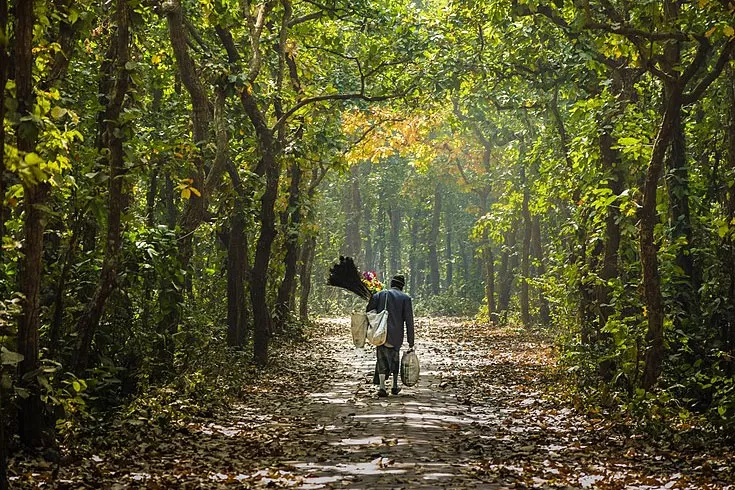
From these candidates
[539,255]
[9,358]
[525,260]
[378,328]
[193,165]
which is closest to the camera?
[9,358]

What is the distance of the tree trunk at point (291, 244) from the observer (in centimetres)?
2508

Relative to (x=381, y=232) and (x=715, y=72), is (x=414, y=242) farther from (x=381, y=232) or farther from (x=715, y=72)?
(x=715, y=72)

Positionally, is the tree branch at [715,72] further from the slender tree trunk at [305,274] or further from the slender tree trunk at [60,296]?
the slender tree trunk at [305,274]

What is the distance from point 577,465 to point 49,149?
6.23 m

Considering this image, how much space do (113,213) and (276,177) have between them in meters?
8.03

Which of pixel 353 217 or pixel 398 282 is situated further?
pixel 353 217

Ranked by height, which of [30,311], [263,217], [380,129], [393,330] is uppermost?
[380,129]

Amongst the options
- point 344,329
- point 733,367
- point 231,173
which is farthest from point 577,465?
point 344,329

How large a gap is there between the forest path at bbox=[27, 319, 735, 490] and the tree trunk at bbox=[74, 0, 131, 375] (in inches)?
45.9

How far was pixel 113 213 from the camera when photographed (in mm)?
11008

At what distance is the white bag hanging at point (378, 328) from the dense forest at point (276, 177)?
8.29 ft

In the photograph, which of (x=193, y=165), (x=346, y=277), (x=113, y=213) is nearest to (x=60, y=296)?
(x=113, y=213)

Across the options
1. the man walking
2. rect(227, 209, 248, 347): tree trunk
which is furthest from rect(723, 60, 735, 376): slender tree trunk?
rect(227, 209, 248, 347): tree trunk

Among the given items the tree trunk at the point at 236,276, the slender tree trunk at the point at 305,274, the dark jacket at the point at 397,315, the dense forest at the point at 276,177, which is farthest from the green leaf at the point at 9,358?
the slender tree trunk at the point at 305,274
